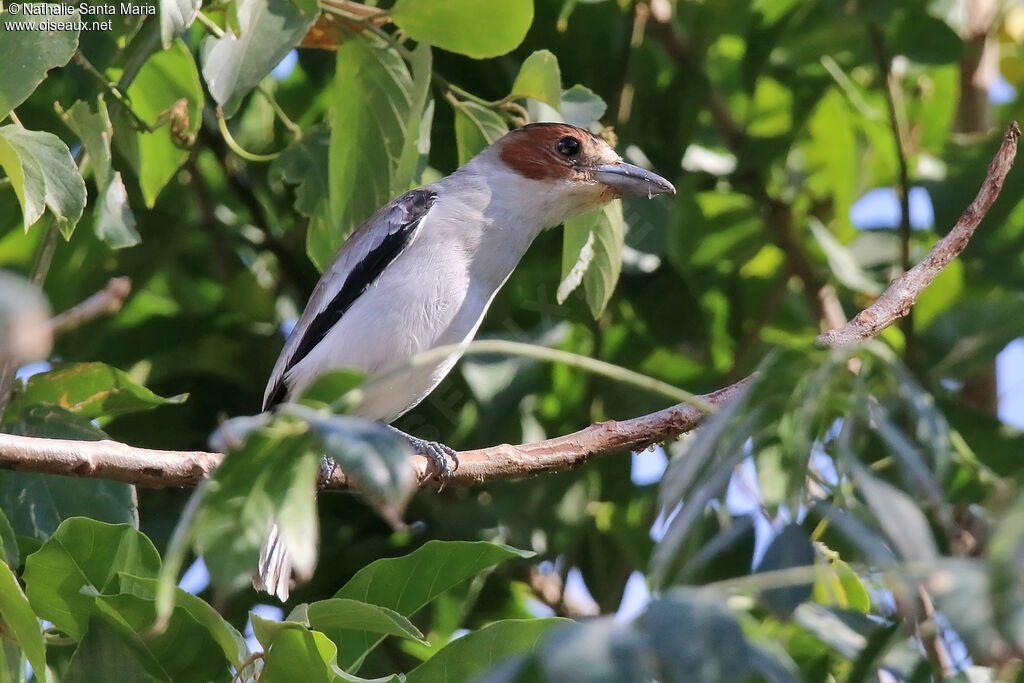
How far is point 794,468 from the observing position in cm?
145

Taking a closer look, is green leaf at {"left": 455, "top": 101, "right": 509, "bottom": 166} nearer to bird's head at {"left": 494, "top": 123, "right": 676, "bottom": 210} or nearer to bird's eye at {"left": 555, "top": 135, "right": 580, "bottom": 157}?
bird's head at {"left": 494, "top": 123, "right": 676, "bottom": 210}

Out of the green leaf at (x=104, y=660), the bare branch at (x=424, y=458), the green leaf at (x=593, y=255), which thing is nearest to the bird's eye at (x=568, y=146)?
the green leaf at (x=593, y=255)

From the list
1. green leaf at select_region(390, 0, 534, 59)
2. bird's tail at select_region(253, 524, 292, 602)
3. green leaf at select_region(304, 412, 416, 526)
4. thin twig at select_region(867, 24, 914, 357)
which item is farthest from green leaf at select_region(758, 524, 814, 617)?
thin twig at select_region(867, 24, 914, 357)

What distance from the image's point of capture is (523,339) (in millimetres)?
4375

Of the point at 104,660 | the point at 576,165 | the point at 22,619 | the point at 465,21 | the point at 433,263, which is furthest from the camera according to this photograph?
the point at 576,165

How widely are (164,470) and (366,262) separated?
1552mm

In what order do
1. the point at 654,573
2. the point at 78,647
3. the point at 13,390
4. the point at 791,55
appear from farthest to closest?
the point at 791,55 → the point at 13,390 → the point at 78,647 → the point at 654,573

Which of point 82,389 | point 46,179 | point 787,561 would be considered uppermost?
point 787,561

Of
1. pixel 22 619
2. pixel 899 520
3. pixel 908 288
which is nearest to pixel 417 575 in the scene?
pixel 22 619

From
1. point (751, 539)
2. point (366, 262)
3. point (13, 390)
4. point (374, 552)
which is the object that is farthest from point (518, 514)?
point (13, 390)

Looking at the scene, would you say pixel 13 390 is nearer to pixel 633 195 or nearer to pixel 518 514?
pixel 518 514

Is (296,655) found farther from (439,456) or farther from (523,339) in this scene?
(523,339)

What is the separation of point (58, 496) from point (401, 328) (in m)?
1.24

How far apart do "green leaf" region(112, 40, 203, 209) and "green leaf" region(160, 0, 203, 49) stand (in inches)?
21.0
